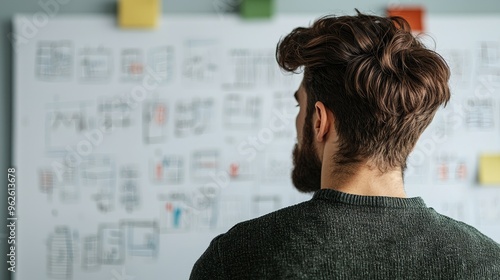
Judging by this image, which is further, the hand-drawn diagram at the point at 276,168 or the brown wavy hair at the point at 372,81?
the hand-drawn diagram at the point at 276,168

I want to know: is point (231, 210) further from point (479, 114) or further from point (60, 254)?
point (479, 114)

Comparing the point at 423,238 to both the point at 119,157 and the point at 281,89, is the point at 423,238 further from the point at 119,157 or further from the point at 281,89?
the point at 119,157

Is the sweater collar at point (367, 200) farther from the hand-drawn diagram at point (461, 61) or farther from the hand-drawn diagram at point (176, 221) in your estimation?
the hand-drawn diagram at point (461, 61)

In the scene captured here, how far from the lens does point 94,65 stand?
195cm

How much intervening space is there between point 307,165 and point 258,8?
1.12 m

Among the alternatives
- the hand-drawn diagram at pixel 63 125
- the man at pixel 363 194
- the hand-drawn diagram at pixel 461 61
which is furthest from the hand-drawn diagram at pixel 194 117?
the man at pixel 363 194

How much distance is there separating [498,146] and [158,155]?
1.22m

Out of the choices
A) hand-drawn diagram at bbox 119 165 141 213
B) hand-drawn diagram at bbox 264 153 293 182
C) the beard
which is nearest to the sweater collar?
the beard

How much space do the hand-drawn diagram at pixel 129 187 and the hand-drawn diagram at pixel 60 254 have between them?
225mm

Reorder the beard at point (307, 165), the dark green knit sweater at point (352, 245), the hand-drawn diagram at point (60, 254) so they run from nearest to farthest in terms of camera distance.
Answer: the dark green knit sweater at point (352, 245)
the beard at point (307, 165)
the hand-drawn diagram at point (60, 254)

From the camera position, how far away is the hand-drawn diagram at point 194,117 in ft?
6.41

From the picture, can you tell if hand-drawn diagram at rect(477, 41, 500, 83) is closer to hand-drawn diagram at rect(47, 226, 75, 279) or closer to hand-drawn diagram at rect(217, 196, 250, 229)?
hand-drawn diagram at rect(217, 196, 250, 229)

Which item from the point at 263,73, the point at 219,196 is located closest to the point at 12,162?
the point at 219,196

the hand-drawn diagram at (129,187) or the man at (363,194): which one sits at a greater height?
the man at (363,194)
